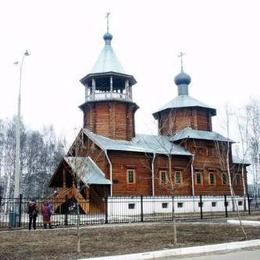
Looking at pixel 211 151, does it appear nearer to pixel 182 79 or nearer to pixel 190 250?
pixel 182 79

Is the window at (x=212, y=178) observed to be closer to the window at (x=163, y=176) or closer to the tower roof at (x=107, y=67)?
the window at (x=163, y=176)

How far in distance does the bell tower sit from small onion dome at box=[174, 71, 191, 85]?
816 centimetres

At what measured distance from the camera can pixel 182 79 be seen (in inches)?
1617

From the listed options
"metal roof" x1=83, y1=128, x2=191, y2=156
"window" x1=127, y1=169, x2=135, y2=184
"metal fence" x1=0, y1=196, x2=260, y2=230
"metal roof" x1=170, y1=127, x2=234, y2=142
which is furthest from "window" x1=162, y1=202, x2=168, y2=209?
"metal roof" x1=170, y1=127, x2=234, y2=142

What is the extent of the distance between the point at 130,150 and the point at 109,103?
447cm

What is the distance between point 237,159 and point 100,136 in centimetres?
1434

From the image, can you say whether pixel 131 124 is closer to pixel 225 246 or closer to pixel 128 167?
pixel 128 167

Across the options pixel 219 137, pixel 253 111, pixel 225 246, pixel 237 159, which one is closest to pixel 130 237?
pixel 225 246

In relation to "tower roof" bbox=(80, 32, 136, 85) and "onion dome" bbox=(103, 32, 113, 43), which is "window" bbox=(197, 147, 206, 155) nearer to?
"tower roof" bbox=(80, 32, 136, 85)

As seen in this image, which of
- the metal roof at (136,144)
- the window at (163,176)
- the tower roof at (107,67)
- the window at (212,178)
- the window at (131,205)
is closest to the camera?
the window at (131,205)

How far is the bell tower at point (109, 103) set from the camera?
107 ft

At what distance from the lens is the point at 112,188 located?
29.7 meters

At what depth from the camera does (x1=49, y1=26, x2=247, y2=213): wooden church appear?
3002 centimetres

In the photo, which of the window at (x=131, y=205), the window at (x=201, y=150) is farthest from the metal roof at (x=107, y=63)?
the window at (x=131, y=205)
